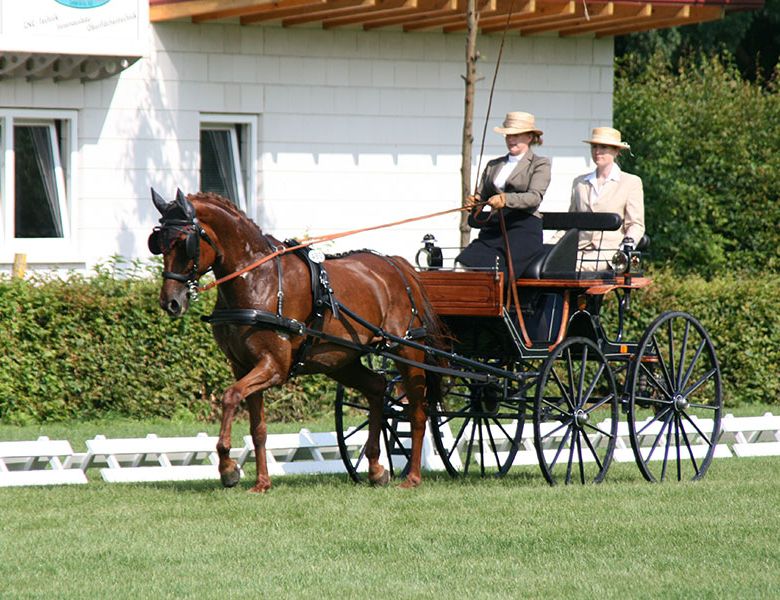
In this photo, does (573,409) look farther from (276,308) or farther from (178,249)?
(178,249)

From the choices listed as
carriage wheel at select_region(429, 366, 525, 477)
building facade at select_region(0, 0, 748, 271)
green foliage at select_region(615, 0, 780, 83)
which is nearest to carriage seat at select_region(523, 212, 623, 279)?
carriage wheel at select_region(429, 366, 525, 477)

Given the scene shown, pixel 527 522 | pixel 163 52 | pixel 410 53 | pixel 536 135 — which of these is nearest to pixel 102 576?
pixel 527 522

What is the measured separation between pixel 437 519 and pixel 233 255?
2.16 m

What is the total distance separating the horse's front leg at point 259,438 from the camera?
1013cm

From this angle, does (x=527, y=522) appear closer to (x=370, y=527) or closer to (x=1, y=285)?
(x=370, y=527)

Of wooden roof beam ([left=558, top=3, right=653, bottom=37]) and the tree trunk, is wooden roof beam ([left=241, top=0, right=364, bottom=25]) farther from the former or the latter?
wooden roof beam ([left=558, top=3, right=653, bottom=37])

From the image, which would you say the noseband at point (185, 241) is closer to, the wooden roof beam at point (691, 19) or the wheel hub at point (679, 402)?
the wheel hub at point (679, 402)

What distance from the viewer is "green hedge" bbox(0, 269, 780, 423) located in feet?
47.2

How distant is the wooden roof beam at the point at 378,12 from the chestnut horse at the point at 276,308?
6.25m

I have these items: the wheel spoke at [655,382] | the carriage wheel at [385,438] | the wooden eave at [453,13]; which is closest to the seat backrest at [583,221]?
the wheel spoke at [655,382]

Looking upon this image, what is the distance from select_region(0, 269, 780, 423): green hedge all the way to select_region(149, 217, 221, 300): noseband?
201 inches

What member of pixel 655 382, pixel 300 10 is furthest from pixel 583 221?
pixel 300 10

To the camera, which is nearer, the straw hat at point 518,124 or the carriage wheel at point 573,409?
the carriage wheel at point 573,409

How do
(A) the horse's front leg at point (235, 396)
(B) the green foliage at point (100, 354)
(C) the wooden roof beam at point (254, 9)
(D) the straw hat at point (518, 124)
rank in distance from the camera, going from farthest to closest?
(C) the wooden roof beam at point (254, 9), (B) the green foliage at point (100, 354), (D) the straw hat at point (518, 124), (A) the horse's front leg at point (235, 396)
